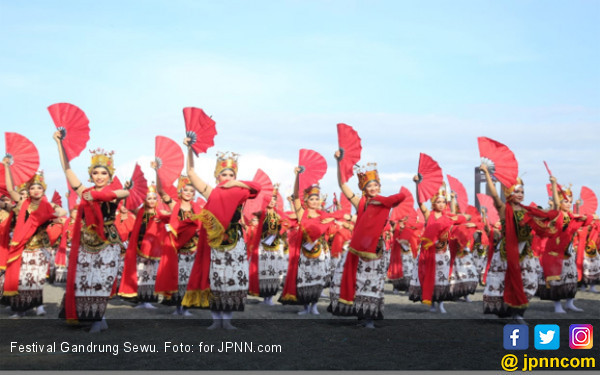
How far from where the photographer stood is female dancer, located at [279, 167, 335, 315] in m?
10.3

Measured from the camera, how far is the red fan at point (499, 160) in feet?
28.1

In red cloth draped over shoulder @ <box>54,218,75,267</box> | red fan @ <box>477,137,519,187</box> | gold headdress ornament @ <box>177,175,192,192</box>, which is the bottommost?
red cloth draped over shoulder @ <box>54,218,75,267</box>

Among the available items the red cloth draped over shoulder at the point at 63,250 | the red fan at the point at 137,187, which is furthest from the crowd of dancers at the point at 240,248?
the red cloth draped over shoulder at the point at 63,250

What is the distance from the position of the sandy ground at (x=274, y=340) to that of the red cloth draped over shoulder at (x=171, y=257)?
0.48 m

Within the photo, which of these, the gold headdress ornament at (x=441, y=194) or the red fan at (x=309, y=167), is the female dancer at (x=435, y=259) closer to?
the gold headdress ornament at (x=441, y=194)

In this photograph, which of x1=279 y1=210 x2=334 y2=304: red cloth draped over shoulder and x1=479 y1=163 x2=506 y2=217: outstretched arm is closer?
x1=479 y1=163 x2=506 y2=217: outstretched arm

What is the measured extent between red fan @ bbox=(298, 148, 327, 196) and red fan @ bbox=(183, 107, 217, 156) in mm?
2095

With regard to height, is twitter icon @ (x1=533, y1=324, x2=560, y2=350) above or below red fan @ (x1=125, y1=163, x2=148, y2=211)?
below

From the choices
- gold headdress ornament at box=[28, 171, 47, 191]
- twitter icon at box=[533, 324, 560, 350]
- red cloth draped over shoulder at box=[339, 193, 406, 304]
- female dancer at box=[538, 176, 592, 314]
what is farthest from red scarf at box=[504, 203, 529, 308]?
gold headdress ornament at box=[28, 171, 47, 191]

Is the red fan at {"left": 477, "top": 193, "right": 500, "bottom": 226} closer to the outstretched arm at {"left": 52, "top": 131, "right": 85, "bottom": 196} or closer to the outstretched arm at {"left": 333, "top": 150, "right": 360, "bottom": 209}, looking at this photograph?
the outstretched arm at {"left": 333, "top": 150, "right": 360, "bottom": 209}

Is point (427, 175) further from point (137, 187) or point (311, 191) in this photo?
point (137, 187)

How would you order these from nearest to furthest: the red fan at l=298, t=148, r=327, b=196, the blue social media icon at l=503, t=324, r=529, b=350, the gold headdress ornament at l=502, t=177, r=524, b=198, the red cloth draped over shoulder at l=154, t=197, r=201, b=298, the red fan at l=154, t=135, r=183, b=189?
the blue social media icon at l=503, t=324, r=529, b=350 < the gold headdress ornament at l=502, t=177, r=524, b=198 < the red fan at l=154, t=135, r=183, b=189 < the red cloth draped over shoulder at l=154, t=197, r=201, b=298 < the red fan at l=298, t=148, r=327, b=196

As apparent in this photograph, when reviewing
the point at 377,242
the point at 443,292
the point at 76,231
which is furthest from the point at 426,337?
the point at 76,231

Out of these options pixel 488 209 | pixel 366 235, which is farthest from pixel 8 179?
pixel 488 209
